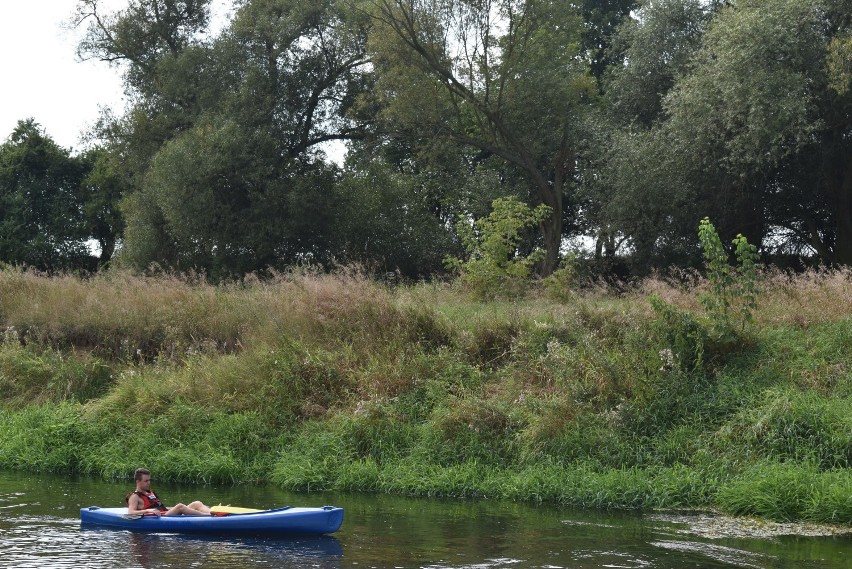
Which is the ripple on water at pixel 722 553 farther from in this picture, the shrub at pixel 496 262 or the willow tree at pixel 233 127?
the willow tree at pixel 233 127

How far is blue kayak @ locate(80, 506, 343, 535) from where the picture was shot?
11.7 metres

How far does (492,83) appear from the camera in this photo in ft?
105

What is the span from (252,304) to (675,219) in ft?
44.2

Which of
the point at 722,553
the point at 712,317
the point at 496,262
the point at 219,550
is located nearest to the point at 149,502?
the point at 219,550

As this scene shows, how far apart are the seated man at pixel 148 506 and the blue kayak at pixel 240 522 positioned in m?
0.11

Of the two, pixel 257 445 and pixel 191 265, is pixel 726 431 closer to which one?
pixel 257 445

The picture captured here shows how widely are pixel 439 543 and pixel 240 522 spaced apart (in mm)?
2420

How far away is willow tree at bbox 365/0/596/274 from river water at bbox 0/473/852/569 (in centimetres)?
1814

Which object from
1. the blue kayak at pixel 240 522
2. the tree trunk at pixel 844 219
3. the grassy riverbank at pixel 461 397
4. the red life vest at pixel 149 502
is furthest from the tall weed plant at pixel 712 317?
the tree trunk at pixel 844 219

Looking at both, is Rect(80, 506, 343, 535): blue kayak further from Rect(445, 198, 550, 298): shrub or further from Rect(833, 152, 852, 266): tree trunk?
Rect(833, 152, 852, 266): tree trunk

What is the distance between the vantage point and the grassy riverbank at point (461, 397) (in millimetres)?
14305

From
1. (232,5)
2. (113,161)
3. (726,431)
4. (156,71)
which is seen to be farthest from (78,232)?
(726,431)

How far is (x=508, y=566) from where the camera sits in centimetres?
1008

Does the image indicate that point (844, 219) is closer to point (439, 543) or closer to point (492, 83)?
point (492, 83)
